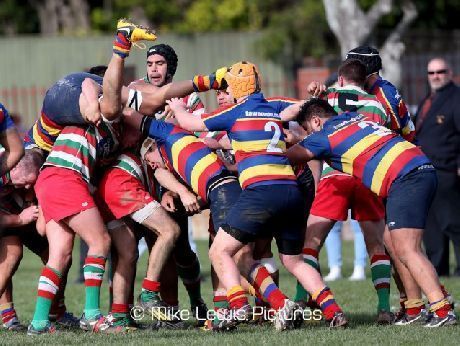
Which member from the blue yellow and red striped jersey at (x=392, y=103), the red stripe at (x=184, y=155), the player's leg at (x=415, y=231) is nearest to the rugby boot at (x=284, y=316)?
the player's leg at (x=415, y=231)

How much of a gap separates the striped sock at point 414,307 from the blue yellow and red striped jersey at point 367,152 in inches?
39.2

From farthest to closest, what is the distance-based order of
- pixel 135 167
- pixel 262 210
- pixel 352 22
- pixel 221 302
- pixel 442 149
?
pixel 352 22, pixel 442 149, pixel 135 167, pixel 221 302, pixel 262 210

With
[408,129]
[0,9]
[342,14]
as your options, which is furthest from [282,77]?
[408,129]

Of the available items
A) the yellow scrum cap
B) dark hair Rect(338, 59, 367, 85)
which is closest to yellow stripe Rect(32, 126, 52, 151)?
the yellow scrum cap

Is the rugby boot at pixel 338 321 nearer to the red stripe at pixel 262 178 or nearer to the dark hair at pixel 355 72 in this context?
the red stripe at pixel 262 178

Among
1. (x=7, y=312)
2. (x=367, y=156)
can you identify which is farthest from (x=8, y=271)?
(x=367, y=156)

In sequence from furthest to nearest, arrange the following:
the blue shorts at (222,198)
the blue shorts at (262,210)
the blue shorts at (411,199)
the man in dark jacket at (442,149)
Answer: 1. the man in dark jacket at (442,149)
2. the blue shorts at (222,198)
3. the blue shorts at (411,199)
4. the blue shorts at (262,210)

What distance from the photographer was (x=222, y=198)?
899 cm

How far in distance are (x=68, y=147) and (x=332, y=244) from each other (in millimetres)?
5596

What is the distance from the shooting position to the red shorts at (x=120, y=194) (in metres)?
9.25

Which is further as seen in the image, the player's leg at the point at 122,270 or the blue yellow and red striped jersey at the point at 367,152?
the player's leg at the point at 122,270

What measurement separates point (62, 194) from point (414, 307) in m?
2.85

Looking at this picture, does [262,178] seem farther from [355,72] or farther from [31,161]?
[31,161]

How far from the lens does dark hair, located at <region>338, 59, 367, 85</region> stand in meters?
9.53
